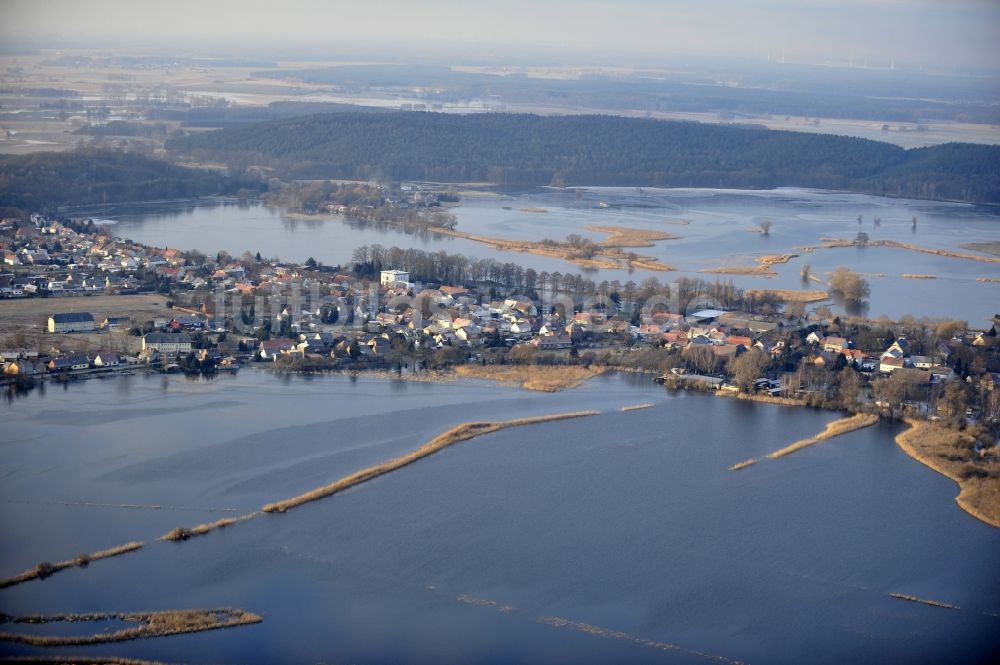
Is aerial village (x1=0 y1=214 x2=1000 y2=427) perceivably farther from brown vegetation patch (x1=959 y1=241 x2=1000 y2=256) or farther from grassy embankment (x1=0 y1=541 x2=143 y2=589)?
brown vegetation patch (x1=959 y1=241 x2=1000 y2=256)

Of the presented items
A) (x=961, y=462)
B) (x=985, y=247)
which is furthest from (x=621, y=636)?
(x=985, y=247)

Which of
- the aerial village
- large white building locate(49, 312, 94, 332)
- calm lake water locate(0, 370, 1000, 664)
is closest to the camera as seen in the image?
calm lake water locate(0, 370, 1000, 664)

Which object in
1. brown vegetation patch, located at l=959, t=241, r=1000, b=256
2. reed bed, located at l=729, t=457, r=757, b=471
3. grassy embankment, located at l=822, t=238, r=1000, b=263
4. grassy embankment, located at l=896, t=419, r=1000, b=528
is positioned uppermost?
brown vegetation patch, located at l=959, t=241, r=1000, b=256

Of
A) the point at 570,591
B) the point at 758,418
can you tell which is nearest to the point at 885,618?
the point at 570,591

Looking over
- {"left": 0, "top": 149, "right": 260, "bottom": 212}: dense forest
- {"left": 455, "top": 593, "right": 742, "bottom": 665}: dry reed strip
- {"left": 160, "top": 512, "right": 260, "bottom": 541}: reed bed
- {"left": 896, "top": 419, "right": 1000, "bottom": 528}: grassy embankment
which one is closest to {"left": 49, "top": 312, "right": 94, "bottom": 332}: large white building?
{"left": 160, "top": 512, "right": 260, "bottom": 541}: reed bed

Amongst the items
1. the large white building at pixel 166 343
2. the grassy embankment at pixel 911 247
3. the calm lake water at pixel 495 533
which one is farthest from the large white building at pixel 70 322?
the grassy embankment at pixel 911 247

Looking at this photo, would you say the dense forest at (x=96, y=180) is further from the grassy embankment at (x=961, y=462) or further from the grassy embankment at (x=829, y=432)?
the grassy embankment at (x=961, y=462)

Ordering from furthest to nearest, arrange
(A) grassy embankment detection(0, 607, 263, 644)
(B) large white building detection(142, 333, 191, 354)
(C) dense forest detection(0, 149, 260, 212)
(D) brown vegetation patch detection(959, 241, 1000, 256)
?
(C) dense forest detection(0, 149, 260, 212) < (D) brown vegetation patch detection(959, 241, 1000, 256) < (B) large white building detection(142, 333, 191, 354) < (A) grassy embankment detection(0, 607, 263, 644)

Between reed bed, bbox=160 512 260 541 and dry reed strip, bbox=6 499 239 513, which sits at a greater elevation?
reed bed, bbox=160 512 260 541
